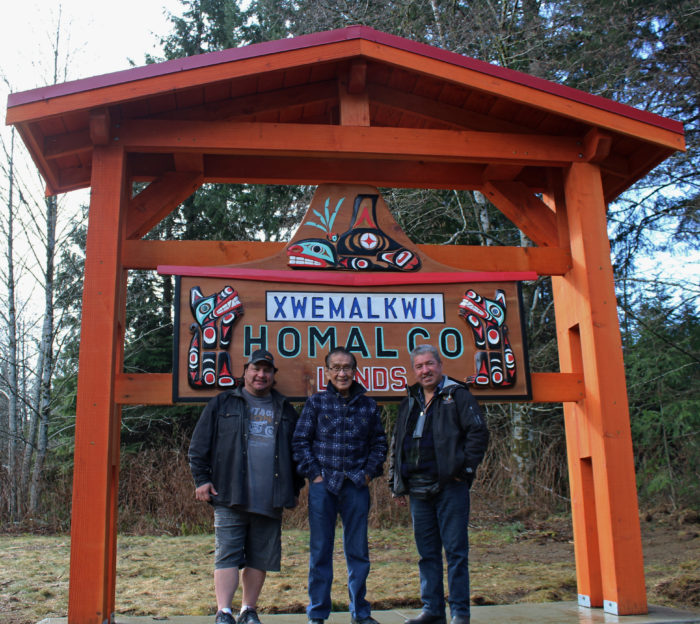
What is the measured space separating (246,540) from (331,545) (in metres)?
0.54

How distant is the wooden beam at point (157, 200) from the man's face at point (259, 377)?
150 centimetres

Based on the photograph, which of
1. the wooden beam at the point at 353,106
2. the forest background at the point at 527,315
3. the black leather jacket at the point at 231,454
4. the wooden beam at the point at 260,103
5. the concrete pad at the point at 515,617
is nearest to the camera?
the black leather jacket at the point at 231,454

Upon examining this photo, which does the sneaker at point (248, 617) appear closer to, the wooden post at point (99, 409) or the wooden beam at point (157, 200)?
the wooden post at point (99, 409)

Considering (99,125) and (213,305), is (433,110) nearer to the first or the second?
(213,305)

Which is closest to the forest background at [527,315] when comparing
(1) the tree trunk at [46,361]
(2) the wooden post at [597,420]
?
(1) the tree trunk at [46,361]

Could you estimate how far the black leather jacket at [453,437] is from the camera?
12.8 feet

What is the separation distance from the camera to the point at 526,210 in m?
5.57

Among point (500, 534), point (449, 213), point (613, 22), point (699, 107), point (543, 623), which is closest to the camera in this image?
point (543, 623)

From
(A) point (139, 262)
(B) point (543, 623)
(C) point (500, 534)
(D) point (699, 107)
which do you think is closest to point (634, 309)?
(D) point (699, 107)

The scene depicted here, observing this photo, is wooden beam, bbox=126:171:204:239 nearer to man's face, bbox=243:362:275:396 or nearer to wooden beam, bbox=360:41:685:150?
man's face, bbox=243:362:275:396

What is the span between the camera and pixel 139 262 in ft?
15.6

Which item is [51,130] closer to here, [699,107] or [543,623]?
[543,623]

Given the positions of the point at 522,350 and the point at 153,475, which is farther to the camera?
the point at 153,475

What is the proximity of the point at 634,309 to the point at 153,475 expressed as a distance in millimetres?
8564
